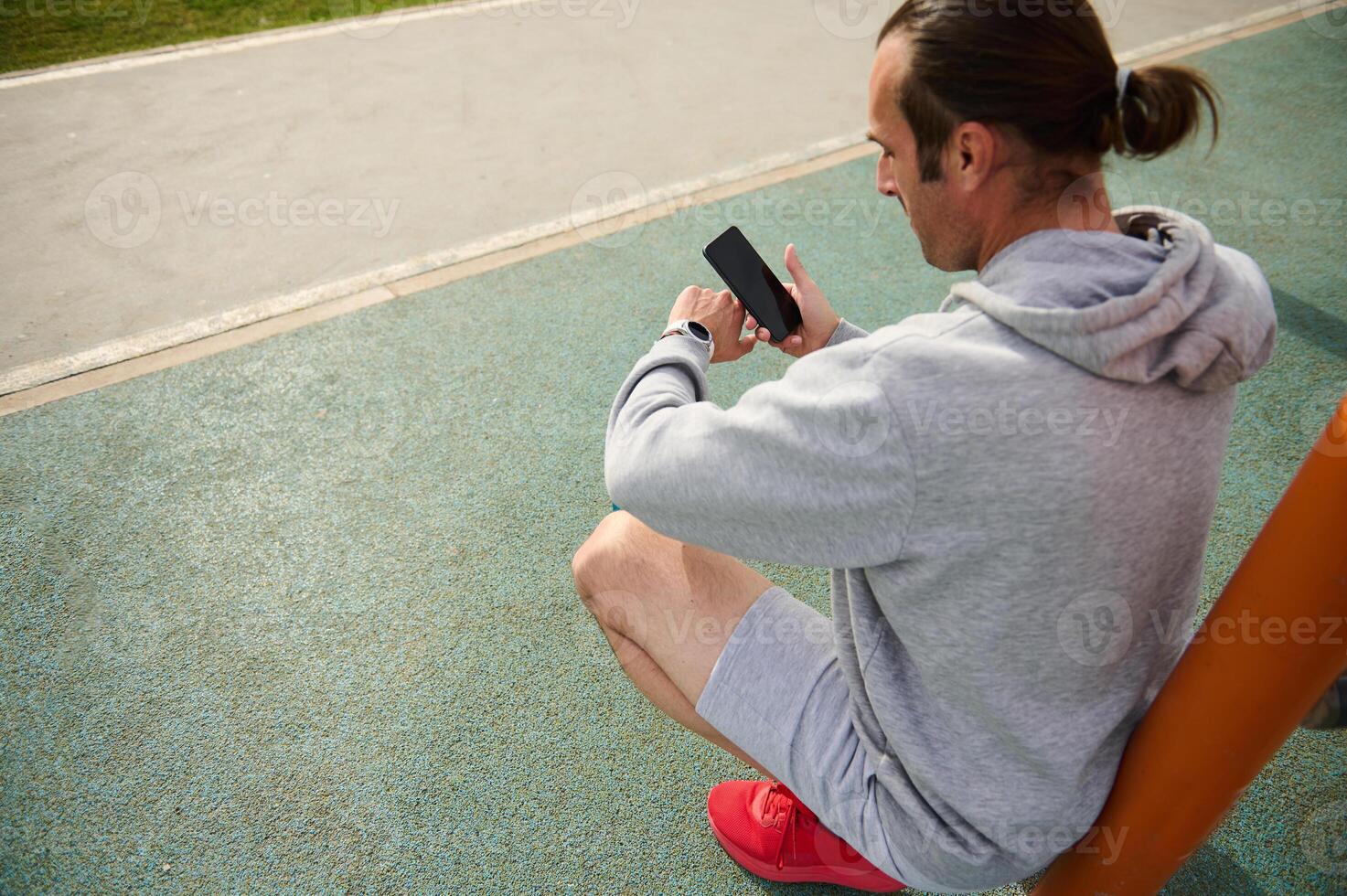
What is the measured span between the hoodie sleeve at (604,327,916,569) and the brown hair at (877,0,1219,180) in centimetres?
37

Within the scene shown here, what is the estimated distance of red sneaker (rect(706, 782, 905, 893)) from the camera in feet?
5.47

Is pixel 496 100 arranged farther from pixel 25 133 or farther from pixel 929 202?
pixel 929 202

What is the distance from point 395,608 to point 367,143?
2.90 m

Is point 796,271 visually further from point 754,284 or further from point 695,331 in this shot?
point 695,331

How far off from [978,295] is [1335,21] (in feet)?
22.2

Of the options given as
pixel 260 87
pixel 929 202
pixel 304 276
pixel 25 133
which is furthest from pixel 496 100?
pixel 929 202
